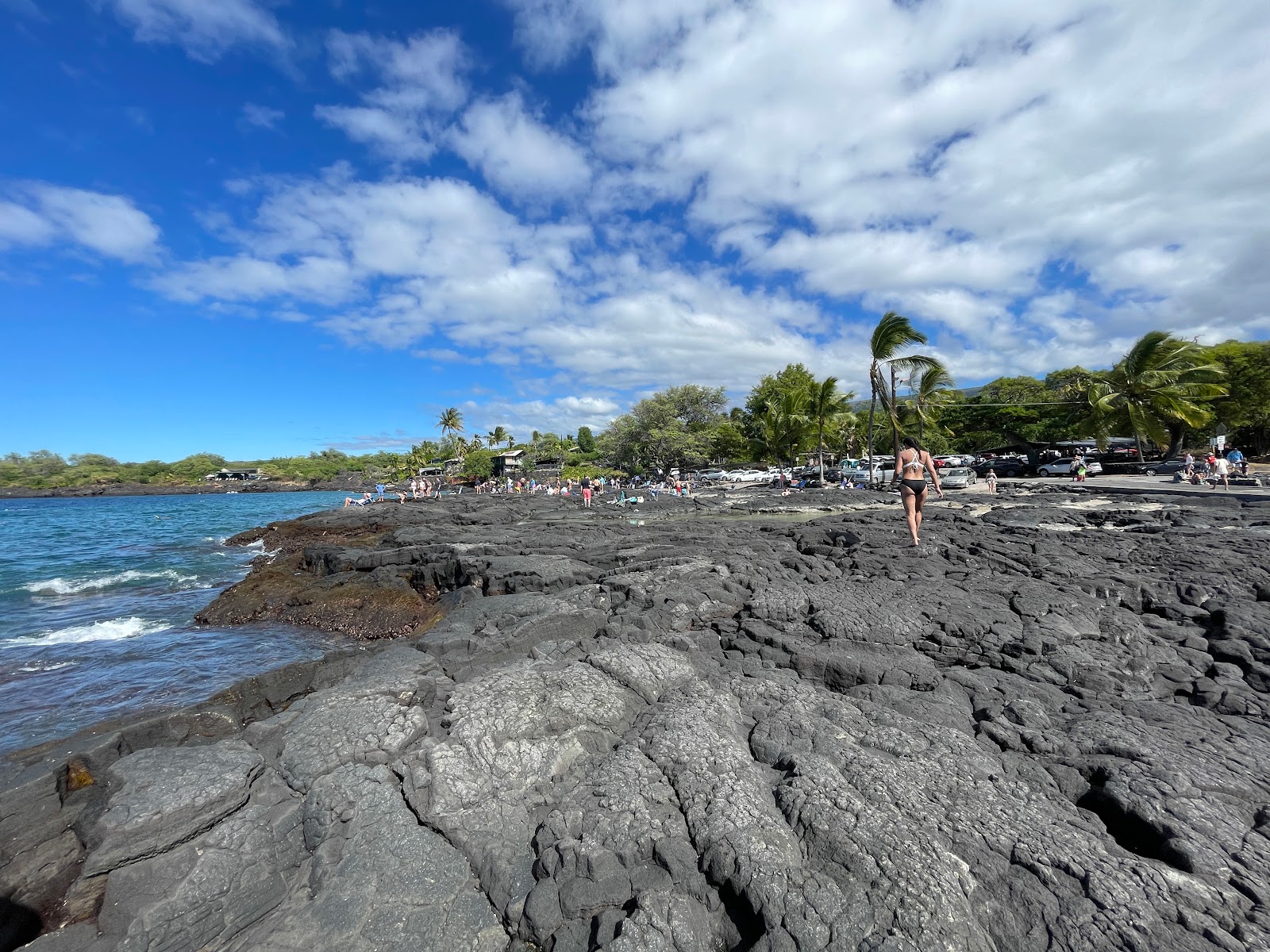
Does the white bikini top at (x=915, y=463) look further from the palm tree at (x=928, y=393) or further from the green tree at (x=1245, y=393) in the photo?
the green tree at (x=1245, y=393)

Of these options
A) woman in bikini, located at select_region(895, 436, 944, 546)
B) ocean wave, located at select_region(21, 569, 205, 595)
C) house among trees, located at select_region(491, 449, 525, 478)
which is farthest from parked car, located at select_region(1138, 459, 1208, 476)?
house among trees, located at select_region(491, 449, 525, 478)

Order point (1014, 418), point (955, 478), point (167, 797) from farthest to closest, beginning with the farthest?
1. point (1014, 418)
2. point (955, 478)
3. point (167, 797)

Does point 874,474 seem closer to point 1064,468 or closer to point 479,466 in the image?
point 1064,468

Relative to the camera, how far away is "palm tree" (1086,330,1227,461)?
31.0m

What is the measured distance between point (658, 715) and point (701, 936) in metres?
1.70

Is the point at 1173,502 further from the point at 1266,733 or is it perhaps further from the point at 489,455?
the point at 489,455

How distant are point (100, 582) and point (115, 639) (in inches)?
364

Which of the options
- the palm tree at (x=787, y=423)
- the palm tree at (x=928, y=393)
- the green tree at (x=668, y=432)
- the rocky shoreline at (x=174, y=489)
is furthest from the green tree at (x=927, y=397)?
the rocky shoreline at (x=174, y=489)

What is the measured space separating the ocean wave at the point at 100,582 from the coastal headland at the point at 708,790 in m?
14.3

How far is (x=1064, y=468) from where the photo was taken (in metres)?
34.2

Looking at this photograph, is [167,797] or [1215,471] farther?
[1215,471]

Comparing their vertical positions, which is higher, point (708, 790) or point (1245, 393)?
point (1245, 393)

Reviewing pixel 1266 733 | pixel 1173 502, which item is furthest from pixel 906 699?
pixel 1173 502

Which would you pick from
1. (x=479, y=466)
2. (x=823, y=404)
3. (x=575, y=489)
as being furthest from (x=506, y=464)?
(x=823, y=404)
